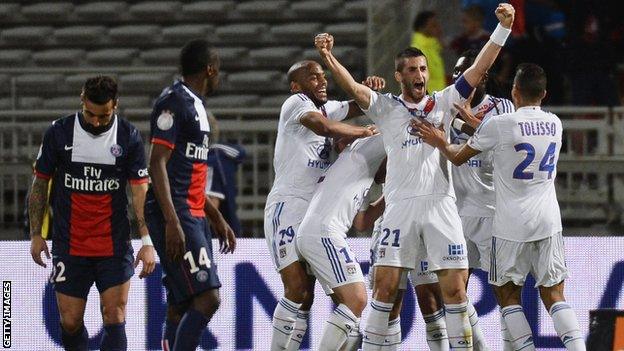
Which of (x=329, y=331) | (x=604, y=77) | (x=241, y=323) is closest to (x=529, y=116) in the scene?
(x=329, y=331)

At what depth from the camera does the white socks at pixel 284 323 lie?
8617 mm

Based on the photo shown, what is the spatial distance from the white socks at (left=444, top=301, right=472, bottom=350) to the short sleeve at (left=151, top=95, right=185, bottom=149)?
1.83m

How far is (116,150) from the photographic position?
324 inches

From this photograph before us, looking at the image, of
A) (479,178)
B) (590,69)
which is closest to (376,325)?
(479,178)

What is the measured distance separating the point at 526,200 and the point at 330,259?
1.18 m

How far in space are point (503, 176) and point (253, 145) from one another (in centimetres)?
488

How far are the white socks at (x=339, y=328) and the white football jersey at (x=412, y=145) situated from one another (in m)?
0.70

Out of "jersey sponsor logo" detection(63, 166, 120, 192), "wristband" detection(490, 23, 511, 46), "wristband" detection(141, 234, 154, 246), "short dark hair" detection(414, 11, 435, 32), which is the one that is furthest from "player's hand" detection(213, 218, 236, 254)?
"short dark hair" detection(414, 11, 435, 32)

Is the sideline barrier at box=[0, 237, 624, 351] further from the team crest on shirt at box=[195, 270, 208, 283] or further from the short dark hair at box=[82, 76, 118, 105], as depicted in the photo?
the short dark hair at box=[82, 76, 118, 105]

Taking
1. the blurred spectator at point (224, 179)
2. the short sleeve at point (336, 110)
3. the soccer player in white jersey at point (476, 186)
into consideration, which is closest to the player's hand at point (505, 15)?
the soccer player in white jersey at point (476, 186)

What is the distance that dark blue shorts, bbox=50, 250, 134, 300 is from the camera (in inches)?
326

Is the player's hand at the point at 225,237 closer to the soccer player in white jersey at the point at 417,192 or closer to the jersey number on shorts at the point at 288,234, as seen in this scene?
the jersey number on shorts at the point at 288,234

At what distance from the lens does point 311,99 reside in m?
8.66

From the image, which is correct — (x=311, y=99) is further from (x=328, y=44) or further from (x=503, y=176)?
(x=503, y=176)
